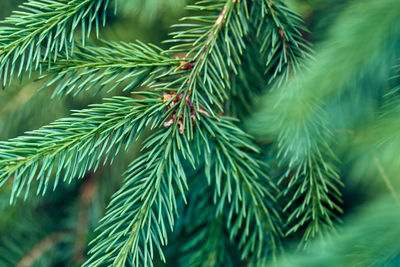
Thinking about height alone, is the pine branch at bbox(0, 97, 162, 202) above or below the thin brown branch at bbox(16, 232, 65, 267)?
above

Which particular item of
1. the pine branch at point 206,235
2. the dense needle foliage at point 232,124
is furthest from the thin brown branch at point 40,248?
the pine branch at point 206,235

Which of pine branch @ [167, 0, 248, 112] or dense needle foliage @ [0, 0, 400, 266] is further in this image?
pine branch @ [167, 0, 248, 112]

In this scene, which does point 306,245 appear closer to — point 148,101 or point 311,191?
point 311,191

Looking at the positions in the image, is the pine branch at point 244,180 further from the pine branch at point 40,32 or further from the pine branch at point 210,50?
the pine branch at point 40,32

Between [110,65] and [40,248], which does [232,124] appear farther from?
[40,248]

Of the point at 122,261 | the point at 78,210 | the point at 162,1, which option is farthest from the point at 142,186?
the point at 78,210

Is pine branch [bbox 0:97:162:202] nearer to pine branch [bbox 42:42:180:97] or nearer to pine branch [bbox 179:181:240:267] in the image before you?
pine branch [bbox 42:42:180:97]

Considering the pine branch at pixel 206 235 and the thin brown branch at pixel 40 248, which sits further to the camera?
the thin brown branch at pixel 40 248

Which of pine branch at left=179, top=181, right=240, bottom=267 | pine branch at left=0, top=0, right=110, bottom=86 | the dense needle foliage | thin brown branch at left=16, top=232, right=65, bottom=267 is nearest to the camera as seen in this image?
the dense needle foliage

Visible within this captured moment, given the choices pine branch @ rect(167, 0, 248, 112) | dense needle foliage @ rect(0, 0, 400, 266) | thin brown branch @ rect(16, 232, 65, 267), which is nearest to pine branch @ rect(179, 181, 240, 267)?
dense needle foliage @ rect(0, 0, 400, 266)
